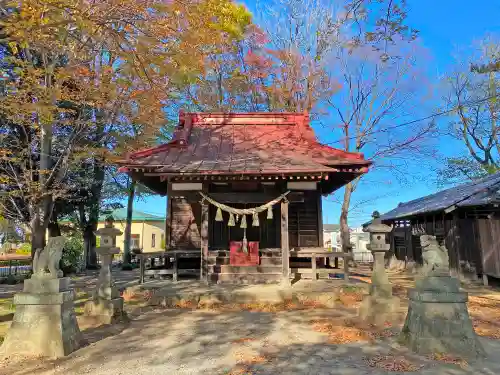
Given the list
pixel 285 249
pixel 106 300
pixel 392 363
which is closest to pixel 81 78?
pixel 106 300

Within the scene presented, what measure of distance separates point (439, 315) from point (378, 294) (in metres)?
2.51

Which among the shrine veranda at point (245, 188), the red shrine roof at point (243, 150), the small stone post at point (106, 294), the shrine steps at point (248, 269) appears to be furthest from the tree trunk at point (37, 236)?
the small stone post at point (106, 294)

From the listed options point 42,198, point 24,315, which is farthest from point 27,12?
point 42,198

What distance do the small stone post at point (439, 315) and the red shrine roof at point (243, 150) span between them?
4712 mm

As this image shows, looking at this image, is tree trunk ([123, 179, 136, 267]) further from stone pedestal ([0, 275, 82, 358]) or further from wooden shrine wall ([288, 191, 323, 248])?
stone pedestal ([0, 275, 82, 358])

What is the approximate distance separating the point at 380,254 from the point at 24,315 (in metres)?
7.14

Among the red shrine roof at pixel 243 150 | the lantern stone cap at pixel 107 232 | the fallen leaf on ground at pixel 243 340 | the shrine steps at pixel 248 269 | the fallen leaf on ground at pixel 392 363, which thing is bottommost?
the fallen leaf on ground at pixel 243 340

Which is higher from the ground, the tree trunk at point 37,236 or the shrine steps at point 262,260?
the tree trunk at point 37,236

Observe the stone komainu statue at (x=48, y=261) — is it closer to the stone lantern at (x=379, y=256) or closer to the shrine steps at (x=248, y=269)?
the shrine steps at (x=248, y=269)

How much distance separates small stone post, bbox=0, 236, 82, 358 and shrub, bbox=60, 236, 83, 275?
15.0 m

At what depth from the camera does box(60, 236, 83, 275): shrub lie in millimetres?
19078

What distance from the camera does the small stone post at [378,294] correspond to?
7.66 meters

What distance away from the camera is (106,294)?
7.69 meters

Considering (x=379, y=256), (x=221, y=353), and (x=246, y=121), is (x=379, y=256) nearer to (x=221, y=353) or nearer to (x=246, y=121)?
(x=221, y=353)
